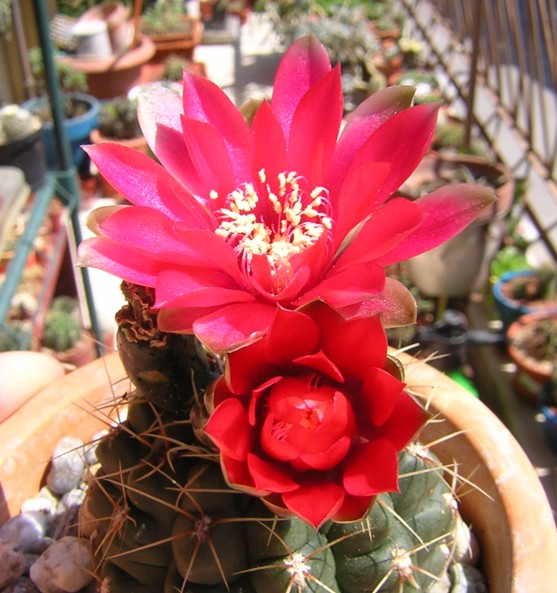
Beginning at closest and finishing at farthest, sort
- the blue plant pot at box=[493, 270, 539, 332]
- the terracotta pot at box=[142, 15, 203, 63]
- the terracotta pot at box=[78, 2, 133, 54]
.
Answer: the blue plant pot at box=[493, 270, 539, 332] < the terracotta pot at box=[78, 2, 133, 54] < the terracotta pot at box=[142, 15, 203, 63]

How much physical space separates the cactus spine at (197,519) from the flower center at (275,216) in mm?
99

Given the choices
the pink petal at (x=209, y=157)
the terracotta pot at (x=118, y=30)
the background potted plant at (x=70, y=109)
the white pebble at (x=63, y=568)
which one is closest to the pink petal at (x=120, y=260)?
the pink petal at (x=209, y=157)

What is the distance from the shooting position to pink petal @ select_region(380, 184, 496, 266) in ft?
1.82

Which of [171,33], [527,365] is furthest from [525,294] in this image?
[171,33]

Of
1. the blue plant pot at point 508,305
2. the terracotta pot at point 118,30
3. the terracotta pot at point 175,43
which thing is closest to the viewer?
the blue plant pot at point 508,305

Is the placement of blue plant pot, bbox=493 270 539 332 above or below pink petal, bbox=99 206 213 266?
below

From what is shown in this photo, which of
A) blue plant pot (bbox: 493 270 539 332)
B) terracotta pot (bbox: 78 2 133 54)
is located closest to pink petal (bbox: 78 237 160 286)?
blue plant pot (bbox: 493 270 539 332)

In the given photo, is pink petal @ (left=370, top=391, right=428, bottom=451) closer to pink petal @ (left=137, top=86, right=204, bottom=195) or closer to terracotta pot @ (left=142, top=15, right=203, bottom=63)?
pink petal @ (left=137, top=86, right=204, bottom=195)

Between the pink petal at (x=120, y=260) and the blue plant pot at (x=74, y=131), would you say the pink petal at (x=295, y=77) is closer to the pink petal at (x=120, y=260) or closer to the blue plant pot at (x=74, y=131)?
the pink petal at (x=120, y=260)

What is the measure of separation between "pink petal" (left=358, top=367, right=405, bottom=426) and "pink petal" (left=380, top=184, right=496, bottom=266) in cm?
9

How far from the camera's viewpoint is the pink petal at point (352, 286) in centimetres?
52

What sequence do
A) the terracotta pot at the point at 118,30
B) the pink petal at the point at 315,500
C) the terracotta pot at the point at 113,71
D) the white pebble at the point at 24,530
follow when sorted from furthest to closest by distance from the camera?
1. the terracotta pot at the point at 118,30
2. the terracotta pot at the point at 113,71
3. the white pebble at the point at 24,530
4. the pink petal at the point at 315,500

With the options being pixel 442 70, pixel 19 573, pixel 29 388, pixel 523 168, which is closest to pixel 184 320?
pixel 19 573

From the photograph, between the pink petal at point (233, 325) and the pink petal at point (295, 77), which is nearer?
the pink petal at point (233, 325)
